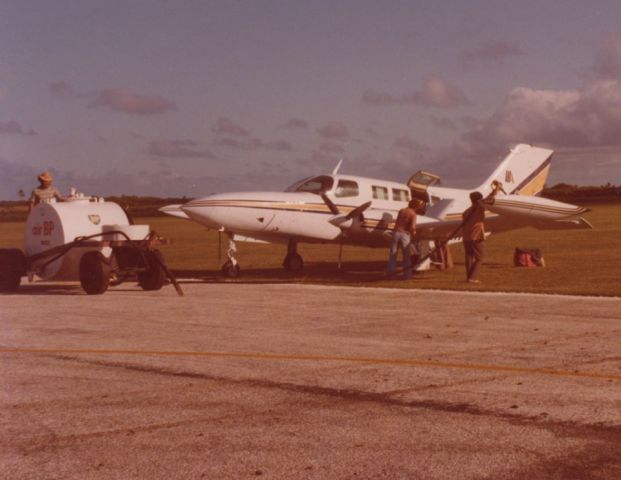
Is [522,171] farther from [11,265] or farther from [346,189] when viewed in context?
[11,265]

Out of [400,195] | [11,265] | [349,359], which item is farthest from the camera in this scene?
[400,195]

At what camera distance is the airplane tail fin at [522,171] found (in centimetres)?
2992

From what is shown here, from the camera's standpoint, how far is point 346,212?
79.2 feet

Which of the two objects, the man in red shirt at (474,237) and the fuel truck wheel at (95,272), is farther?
the man in red shirt at (474,237)

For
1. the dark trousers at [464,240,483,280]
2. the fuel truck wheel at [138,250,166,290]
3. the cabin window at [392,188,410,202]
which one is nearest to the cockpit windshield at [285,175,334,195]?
the cabin window at [392,188,410,202]

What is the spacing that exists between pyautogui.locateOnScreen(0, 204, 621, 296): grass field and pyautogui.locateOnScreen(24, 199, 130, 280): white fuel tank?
14.9 feet

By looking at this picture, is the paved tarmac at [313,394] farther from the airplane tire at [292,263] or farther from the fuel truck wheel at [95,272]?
the airplane tire at [292,263]

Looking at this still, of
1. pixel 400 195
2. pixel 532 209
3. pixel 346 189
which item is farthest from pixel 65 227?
pixel 532 209

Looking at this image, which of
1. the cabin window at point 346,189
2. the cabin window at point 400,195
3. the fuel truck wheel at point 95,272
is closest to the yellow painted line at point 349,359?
the fuel truck wheel at point 95,272

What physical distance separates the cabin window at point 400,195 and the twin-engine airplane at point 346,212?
0.01 meters

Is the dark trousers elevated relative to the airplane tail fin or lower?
lower

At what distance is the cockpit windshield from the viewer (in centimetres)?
2417

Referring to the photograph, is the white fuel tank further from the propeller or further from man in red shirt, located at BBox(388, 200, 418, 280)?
man in red shirt, located at BBox(388, 200, 418, 280)

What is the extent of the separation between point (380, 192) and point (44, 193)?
32.1 feet
